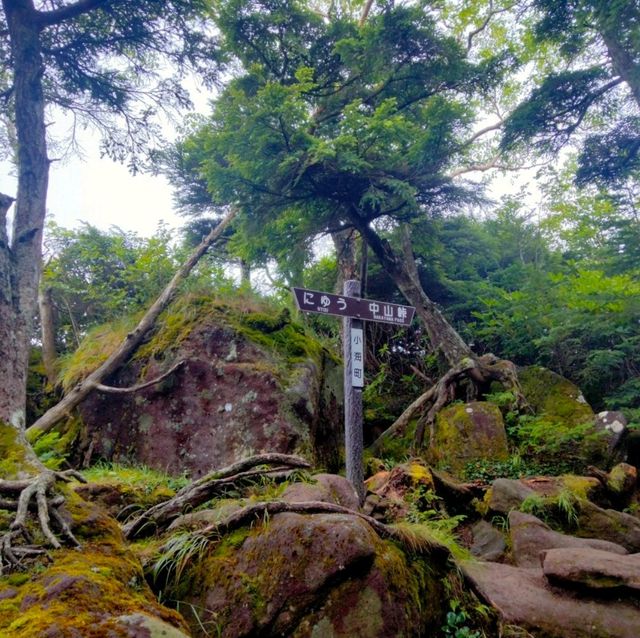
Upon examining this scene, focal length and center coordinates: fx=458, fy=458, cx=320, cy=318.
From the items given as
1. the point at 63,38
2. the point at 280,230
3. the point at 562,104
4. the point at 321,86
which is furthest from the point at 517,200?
the point at 63,38

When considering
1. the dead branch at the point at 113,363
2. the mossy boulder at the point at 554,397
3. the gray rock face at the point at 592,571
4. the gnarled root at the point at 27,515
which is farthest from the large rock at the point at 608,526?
the dead branch at the point at 113,363

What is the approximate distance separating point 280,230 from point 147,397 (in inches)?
191

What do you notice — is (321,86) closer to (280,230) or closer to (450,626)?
(280,230)

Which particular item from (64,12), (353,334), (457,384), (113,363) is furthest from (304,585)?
(64,12)

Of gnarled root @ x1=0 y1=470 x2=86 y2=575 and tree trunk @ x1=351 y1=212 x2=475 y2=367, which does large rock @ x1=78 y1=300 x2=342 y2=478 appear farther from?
gnarled root @ x1=0 y1=470 x2=86 y2=575

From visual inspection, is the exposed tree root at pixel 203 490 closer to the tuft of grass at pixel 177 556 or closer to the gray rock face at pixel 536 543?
the tuft of grass at pixel 177 556

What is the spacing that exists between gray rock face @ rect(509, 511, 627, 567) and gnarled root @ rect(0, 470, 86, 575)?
442cm

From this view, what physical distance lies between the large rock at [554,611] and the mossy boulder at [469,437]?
4.17 m

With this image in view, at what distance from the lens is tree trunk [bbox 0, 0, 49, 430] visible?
527cm

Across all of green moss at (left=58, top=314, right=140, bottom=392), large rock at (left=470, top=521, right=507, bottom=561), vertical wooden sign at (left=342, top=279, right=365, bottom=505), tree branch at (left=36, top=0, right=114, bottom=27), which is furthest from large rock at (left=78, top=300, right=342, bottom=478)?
tree branch at (left=36, top=0, right=114, bottom=27)

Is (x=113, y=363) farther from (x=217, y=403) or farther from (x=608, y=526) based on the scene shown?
(x=608, y=526)

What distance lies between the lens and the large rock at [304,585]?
2.36m

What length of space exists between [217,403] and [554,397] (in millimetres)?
6655

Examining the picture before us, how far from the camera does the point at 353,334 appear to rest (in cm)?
555
